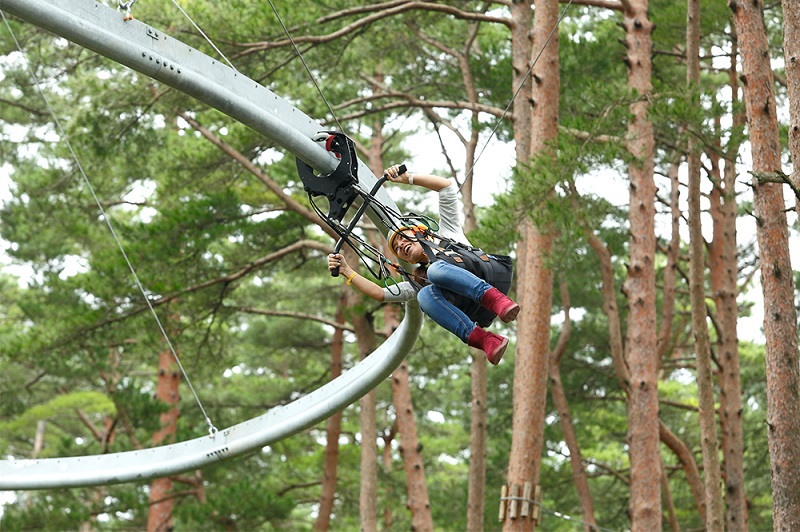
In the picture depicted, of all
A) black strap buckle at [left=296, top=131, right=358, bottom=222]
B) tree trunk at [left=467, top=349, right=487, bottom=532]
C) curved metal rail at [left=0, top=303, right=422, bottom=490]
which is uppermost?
tree trunk at [left=467, top=349, right=487, bottom=532]

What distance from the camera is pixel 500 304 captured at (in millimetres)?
6824

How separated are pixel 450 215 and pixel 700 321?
5.50 m

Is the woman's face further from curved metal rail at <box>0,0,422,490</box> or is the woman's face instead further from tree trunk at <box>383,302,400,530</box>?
tree trunk at <box>383,302,400,530</box>

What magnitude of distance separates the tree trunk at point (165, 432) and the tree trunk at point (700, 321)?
962 centimetres

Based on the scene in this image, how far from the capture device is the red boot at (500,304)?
6.68m

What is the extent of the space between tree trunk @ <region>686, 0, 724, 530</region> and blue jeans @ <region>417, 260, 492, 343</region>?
17.4 ft

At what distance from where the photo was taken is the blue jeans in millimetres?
6953

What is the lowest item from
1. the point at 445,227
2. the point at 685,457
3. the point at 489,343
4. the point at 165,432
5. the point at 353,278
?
the point at 489,343

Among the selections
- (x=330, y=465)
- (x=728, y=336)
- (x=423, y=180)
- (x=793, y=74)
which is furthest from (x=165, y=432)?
(x=793, y=74)

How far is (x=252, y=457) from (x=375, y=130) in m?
9.08

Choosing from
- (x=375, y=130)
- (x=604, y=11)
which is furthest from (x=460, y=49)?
(x=604, y=11)

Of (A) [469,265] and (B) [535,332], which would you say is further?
(B) [535,332]

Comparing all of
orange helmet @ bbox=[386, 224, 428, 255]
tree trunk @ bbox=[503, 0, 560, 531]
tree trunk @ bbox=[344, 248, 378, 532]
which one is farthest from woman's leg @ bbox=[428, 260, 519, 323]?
tree trunk @ bbox=[344, 248, 378, 532]

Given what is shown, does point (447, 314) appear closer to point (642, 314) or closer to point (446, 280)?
point (446, 280)
